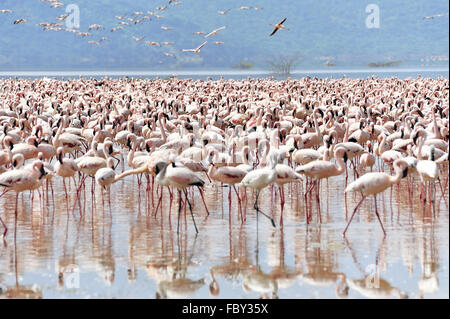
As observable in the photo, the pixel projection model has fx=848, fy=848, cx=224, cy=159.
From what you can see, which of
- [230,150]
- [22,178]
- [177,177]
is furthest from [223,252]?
[230,150]

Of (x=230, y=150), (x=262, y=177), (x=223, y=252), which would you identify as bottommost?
(x=223, y=252)

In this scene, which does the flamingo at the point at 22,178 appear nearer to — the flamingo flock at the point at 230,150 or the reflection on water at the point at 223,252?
the flamingo flock at the point at 230,150

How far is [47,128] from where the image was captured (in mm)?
19016

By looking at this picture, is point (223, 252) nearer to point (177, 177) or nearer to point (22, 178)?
point (177, 177)

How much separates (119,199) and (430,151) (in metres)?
4.94

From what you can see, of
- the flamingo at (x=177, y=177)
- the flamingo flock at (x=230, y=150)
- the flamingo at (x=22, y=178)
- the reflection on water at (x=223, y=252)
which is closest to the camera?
the reflection on water at (x=223, y=252)

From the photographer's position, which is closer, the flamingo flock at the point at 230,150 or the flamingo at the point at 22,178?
the flamingo at the point at 22,178

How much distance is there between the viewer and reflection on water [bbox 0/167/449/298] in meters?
8.41

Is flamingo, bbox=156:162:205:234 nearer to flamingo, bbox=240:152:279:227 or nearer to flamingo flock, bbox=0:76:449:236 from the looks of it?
flamingo flock, bbox=0:76:449:236

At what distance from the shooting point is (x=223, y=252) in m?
9.83

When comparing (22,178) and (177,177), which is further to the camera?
(22,178)

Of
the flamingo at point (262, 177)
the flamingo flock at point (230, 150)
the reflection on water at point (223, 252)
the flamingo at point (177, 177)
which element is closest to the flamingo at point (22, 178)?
the flamingo flock at point (230, 150)

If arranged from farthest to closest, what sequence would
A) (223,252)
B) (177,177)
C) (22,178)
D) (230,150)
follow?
(230,150) < (22,178) < (177,177) < (223,252)

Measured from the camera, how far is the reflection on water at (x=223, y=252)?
8.41m
